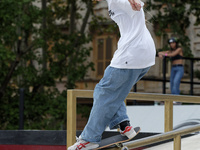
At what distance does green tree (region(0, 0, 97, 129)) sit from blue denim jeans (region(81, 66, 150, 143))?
27.1 feet

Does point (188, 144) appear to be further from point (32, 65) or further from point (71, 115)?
point (32, 65)

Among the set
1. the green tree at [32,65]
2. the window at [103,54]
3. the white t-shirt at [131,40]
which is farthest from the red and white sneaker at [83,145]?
the window at [103,54]

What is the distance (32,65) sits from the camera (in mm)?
13523

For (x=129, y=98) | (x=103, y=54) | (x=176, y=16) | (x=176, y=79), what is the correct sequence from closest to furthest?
(x=129, y=98) → (x=176, y=79) → (x=176, y=16) → (x=103, y=54)

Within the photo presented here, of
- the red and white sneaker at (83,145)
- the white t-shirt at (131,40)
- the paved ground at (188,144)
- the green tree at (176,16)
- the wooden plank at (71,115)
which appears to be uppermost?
the green tree at (176,16)

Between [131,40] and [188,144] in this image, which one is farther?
[188,144]

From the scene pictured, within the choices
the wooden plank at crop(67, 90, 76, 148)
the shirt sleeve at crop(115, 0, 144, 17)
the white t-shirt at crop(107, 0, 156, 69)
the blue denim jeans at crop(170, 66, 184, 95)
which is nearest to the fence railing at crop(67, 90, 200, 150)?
the wooden plank at crop(67, 90, 76, 148)

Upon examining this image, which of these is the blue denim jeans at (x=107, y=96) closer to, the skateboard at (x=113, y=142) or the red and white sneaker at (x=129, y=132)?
the skateboard at (x=113, y=142)

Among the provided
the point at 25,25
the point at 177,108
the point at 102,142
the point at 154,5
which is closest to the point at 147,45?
the point at 102,142

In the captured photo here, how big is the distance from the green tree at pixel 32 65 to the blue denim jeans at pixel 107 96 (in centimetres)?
825

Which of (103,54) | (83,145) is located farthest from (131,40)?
(103,54)

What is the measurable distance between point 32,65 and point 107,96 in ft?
34.7

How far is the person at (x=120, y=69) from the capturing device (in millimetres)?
3115

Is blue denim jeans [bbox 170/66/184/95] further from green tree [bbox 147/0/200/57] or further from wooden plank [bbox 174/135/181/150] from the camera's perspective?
wooden plank [bbox 174/135/181/150]
